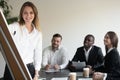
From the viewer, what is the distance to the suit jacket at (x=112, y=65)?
2523 millimetres

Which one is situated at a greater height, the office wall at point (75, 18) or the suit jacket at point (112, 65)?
the office wall at point (75, 18)

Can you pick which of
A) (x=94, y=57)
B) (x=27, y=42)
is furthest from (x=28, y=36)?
(x=94, y=57)

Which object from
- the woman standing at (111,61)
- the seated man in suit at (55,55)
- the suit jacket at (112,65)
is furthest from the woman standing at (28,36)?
the seated man in suit at (55,55)

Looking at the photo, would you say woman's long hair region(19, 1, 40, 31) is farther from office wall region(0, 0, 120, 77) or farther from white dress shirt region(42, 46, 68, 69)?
office wall region(0, 0, 120, 77)

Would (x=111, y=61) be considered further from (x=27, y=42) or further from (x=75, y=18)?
(x=75, y=18)

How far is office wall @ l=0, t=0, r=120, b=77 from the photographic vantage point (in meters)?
4.54

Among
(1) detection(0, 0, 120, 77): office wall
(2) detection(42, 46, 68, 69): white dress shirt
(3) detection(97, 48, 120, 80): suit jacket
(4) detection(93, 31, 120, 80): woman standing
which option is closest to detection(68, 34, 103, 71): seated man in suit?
(2) detection(42, 46, 68, 69): white dress shirt

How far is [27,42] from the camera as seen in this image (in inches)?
72.4

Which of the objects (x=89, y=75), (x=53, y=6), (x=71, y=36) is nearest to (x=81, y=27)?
(x=71, y=36)

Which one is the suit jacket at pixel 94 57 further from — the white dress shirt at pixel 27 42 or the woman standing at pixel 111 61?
the white dress shirt at pixel 27 42

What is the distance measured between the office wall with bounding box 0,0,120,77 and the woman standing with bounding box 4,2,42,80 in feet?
8.61

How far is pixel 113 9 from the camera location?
4.54 m

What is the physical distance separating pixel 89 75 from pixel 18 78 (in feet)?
7.88

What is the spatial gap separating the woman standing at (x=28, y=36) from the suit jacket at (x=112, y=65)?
921 millimetres
